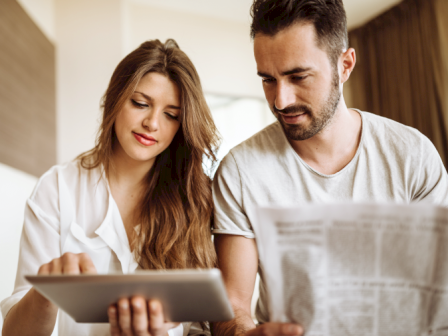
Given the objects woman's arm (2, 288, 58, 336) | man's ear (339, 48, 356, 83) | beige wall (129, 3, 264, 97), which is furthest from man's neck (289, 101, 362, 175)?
beige wall (129, 3, 264, 97)

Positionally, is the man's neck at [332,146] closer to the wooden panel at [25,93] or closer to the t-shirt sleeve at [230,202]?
the t-shirt sleeve at [230,202]

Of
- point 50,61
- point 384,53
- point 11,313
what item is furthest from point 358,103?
point 11,313

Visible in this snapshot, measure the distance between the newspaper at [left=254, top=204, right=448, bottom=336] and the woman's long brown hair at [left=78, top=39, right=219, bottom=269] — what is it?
0.63 m

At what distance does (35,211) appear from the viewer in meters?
1.21

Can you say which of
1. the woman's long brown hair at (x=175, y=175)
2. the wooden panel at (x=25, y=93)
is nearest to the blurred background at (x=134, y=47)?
the wooden panel at (x=25, y=93)

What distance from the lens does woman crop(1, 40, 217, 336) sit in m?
1.25

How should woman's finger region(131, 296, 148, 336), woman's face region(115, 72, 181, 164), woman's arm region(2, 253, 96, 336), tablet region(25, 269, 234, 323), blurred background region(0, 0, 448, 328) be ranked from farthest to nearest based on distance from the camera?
blurred background region(0, 0, 448, 328) → woman's face region(115, 72, 181, 164) → woman's arm region(2, 253, 96, 336) → woman's finger region(131, 296, 148, 336) → tablet region(25, 269, 234, 323)

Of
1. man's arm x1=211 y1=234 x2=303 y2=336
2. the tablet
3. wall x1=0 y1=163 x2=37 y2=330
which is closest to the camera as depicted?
the tablet

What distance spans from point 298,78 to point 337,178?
0.33 m

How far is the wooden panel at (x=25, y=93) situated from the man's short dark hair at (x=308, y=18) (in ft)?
6.11

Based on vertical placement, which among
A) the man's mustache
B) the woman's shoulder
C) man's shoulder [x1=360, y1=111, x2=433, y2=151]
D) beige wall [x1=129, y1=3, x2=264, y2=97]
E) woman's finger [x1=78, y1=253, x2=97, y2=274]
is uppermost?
beige wall [x1=129, y1=3, x2=264, y2=97]

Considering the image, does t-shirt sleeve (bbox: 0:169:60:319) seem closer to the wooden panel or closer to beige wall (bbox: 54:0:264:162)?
the wooden panel

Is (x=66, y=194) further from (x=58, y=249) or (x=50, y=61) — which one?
(x=50, y=61)

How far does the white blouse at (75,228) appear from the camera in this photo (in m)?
1.19
